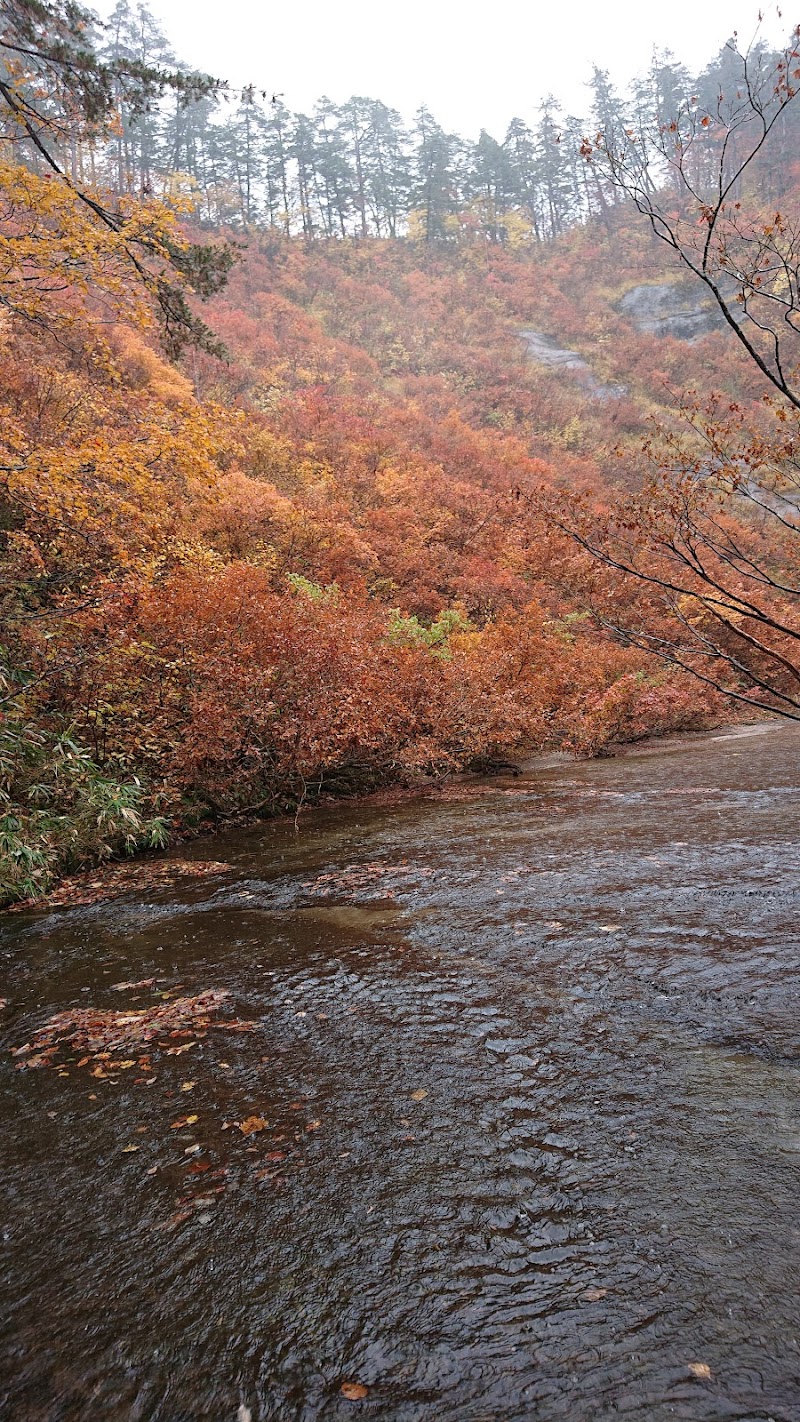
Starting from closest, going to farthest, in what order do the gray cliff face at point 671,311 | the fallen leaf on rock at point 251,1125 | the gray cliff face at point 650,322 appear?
the fallen leaf on rock at point 251,1125 → the gray cliff face at point 650,322 → the gray cliff face at point 671,311

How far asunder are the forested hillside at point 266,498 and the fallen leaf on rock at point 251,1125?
264cm

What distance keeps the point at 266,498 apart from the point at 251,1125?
548 inches

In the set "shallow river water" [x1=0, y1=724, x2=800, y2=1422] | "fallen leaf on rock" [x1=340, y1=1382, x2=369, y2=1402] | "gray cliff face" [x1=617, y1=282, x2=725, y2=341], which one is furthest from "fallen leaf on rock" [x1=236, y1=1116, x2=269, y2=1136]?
"gray cliff face" [x1=617, y1=282, x2=725, y2=341]

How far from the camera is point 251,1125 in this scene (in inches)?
112

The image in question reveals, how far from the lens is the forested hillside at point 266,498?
7.71m

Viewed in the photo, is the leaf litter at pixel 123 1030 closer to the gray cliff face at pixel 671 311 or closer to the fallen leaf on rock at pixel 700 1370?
the fallen leaf on rock at pixel 700 1370

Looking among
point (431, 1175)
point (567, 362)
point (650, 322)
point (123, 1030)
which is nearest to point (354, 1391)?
point (431, 1175)

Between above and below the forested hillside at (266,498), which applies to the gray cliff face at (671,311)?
above

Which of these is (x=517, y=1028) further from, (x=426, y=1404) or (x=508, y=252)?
(x=508, y=252)

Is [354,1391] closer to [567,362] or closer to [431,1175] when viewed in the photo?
[431,1175]

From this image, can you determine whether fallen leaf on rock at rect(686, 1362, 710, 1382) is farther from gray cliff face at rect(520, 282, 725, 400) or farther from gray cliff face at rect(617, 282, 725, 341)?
gray cliff face at rect(617, 282, 725, 341)

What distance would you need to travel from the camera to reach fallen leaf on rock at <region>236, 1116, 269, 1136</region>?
9.23 ft

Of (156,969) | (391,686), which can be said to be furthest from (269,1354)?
(391,686)

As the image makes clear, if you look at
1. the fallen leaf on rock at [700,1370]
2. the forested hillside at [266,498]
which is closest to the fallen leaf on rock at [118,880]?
the forested hillside at [266,498]
